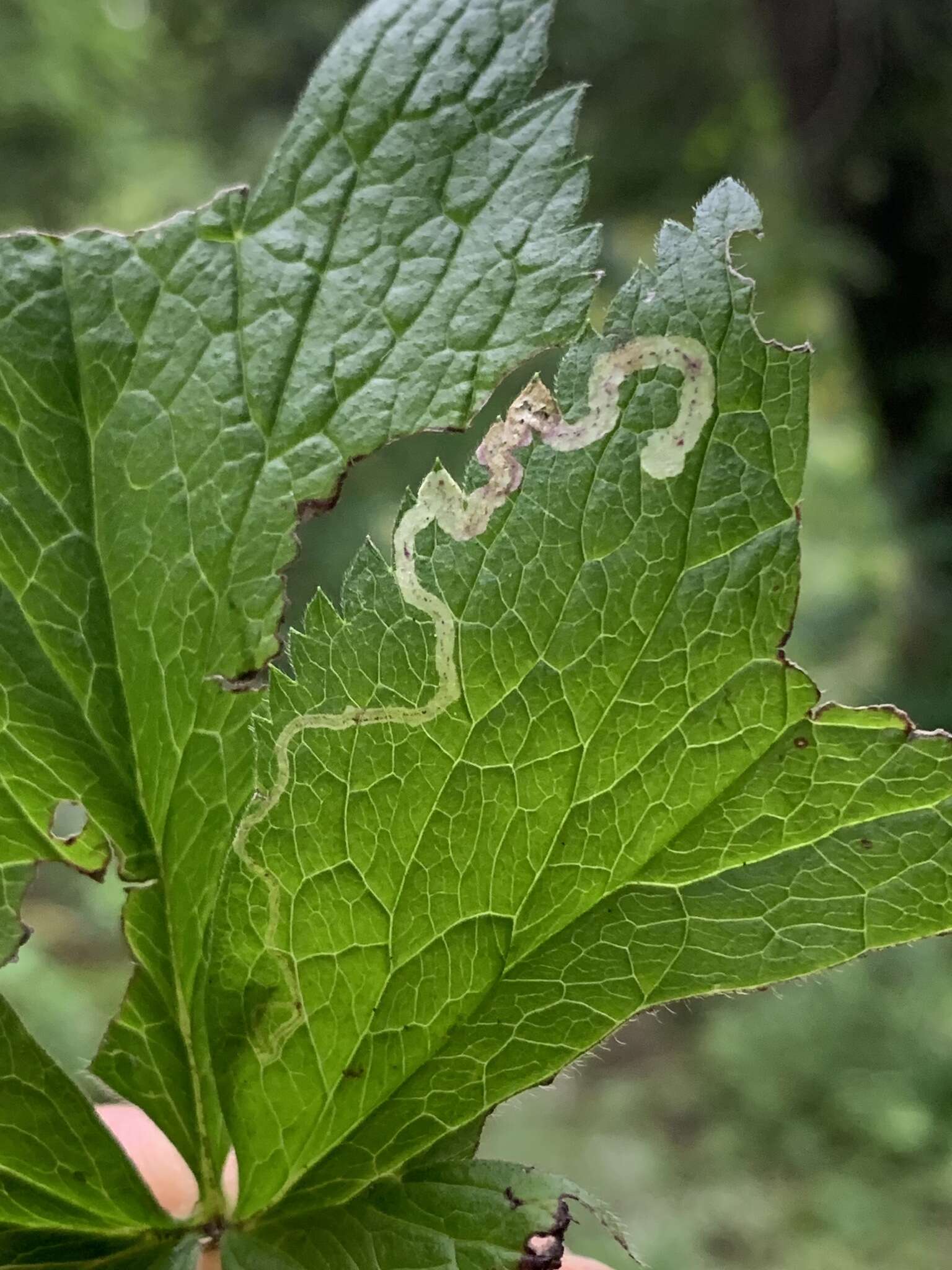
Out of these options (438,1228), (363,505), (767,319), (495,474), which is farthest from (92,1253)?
(767,319)

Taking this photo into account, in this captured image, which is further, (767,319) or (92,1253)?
(767,319)

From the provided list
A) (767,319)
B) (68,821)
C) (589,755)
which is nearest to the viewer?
(589,755)

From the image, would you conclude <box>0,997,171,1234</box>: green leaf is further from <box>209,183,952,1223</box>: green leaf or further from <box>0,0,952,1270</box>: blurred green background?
<box>0,0,952,1270</box>: blurred green background

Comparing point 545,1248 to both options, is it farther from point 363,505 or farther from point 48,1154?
point 363,505

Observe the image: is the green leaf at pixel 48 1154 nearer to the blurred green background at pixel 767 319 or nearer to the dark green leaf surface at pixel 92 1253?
the dark green leaf surface at pixel 92 1253

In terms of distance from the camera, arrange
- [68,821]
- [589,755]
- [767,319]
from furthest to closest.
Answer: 1. [767,319]
2. [68,821]
3. [589,755]

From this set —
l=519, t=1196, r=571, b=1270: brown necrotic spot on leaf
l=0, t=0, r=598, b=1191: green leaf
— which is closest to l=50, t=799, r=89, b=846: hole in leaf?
l=0, t=0, r=598, b=1191: green leaf

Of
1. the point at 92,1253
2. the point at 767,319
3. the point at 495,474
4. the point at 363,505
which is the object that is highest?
the point at 767,319
